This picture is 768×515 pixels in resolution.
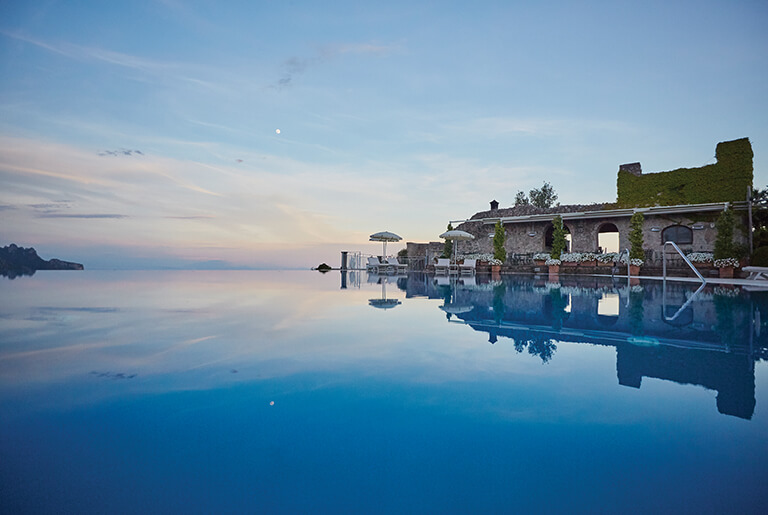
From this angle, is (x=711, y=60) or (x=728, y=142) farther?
(x=728, y=142)

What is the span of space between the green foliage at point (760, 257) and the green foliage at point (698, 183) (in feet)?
12.9

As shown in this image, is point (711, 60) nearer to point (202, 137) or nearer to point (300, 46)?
point (300, 46)

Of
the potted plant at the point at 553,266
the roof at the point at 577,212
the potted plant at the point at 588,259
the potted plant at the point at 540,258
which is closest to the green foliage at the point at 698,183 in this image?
the roof at the point at 577,212

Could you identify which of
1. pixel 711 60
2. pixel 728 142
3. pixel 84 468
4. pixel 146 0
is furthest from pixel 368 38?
pixel 728 142

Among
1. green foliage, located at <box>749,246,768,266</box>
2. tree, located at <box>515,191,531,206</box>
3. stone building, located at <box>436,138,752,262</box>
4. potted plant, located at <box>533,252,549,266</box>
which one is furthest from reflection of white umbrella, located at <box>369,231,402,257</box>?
tree, located at <box>515,191,531,206</box>

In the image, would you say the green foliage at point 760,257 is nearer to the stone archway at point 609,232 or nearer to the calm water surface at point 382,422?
the stone archway at point 609,232

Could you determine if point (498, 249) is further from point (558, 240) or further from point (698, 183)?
point (698, 183)

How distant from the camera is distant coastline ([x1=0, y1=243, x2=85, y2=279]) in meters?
28.3

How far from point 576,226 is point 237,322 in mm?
21050

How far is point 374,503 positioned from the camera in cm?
139

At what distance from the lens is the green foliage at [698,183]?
59.8ft

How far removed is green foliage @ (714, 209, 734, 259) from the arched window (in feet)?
9.82

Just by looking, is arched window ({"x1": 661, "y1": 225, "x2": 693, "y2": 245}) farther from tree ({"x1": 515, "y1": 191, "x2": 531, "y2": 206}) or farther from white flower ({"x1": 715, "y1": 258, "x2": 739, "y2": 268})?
tree ({"x1": 515, "y1": 191, "x2": 531, "y2": 206})

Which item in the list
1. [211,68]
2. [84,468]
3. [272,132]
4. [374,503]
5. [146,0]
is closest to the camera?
[374,503]
